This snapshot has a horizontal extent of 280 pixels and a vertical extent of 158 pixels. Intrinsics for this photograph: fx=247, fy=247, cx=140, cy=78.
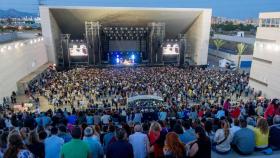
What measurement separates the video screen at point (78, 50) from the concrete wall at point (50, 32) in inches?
85.4

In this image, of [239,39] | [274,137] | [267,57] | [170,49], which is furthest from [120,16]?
[274,137]

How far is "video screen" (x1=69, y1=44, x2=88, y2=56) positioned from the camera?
112ft

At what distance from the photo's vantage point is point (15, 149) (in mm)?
3182

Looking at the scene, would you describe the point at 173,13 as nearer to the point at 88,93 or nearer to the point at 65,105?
the point at 88,93

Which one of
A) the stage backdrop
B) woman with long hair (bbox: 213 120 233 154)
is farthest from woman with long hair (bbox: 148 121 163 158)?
the stage backdrop

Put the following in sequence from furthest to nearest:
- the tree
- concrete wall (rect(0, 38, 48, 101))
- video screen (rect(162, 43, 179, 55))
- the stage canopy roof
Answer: the tree < video screen (rect(162, 43, 179, 55)) < the stage canopy roof < concrete wall (rect(0, 38, 48, 101))

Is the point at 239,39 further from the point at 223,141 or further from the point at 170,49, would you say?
the point at 223,141

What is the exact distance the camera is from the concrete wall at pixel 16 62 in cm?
1964

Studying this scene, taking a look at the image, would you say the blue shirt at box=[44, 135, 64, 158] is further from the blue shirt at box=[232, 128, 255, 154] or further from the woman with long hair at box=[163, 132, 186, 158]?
the blue shirt at box=[232, 128, 255, 154]

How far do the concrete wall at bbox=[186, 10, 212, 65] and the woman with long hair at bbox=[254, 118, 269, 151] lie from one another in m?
31.0

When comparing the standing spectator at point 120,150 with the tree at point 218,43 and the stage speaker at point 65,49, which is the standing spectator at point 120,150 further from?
the tree at point 218,43

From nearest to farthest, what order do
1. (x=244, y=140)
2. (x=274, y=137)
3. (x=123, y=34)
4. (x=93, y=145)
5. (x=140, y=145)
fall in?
(x=93, y=145) < (x=140, y=145) < (x=244, y=140) < (x=274, y=137) < (x=123, y=34)

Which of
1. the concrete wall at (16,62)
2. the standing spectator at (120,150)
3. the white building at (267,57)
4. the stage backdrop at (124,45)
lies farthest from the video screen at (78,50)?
the standing spectator at (120,150)

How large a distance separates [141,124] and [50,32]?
29.2 meters
